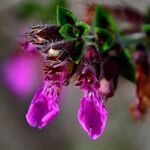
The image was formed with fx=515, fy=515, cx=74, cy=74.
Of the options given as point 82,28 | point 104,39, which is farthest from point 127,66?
point 82,28

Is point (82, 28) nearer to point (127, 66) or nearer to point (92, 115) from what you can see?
point (92, 115)

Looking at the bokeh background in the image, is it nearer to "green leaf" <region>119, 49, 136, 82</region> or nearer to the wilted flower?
the wilted flower

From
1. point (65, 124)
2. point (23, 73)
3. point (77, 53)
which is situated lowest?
point (65, 124)

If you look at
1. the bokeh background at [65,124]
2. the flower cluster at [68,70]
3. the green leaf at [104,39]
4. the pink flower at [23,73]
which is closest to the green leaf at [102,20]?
the green leaf at [104,39]

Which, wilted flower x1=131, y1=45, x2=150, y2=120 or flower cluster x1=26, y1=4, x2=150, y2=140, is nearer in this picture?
flower cluster x1=26, y1=4, x2=150, y2=140

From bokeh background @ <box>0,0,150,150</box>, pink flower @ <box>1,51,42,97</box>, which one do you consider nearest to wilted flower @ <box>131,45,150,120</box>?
pink flower @ <box>1,51,42,97</box>

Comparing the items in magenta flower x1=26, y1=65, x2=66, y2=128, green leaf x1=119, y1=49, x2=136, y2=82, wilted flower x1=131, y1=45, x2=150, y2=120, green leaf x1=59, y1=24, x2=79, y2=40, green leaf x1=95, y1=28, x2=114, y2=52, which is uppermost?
green leaf x1=59, y1=24, x2=79, y2=40

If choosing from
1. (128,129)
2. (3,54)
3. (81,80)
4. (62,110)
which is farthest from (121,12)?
(62,110)
